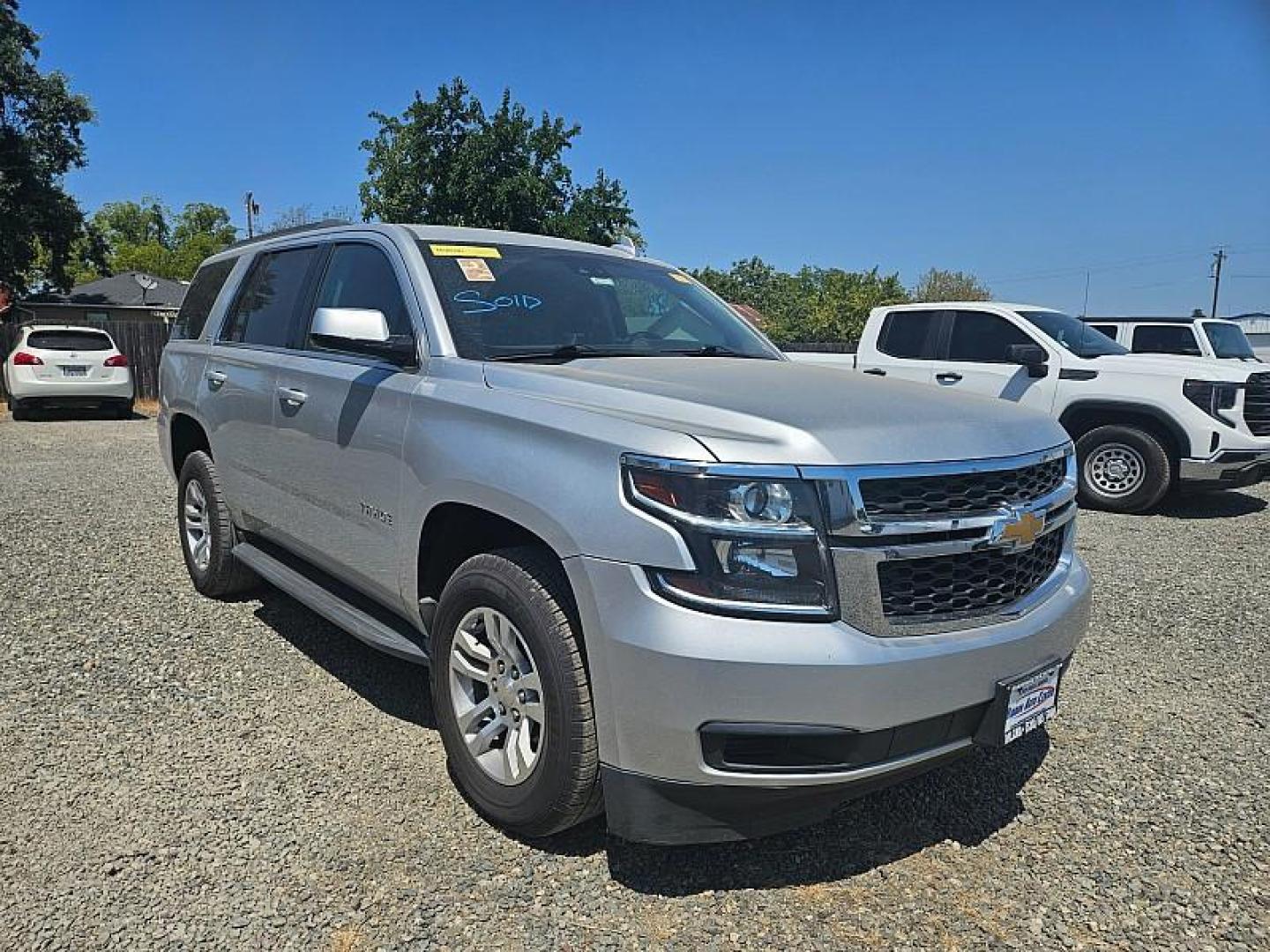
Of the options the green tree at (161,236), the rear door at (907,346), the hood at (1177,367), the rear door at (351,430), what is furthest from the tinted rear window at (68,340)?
the green tree at (161,236)

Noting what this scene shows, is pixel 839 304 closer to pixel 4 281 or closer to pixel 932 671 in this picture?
pixel 4 281

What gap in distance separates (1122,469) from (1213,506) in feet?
4.29

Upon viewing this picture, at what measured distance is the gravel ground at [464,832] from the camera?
93.7 inches

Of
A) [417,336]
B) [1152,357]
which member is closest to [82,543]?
[417,336]

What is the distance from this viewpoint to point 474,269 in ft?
11.4

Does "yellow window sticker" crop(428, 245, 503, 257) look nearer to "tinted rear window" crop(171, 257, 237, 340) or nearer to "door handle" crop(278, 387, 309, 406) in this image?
"door handle" crop(278, 387, 309, 406)

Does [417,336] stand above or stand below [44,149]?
below

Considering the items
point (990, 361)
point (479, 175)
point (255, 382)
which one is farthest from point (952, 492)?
point (479, 175)

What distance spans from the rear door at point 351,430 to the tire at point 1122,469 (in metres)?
7.27

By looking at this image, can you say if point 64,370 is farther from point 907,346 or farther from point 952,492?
point 952,492

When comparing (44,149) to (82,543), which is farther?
(44,149)

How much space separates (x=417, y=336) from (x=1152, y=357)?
7.86 m

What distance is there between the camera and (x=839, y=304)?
48625mm

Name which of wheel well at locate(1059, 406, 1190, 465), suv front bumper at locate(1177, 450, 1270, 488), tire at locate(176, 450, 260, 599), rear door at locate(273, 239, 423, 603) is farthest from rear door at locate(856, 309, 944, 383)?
rear door at locate(273, 239, 423, 603)
